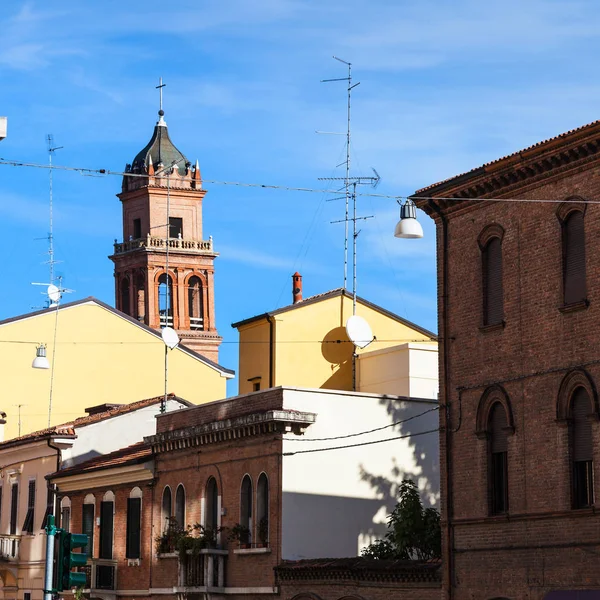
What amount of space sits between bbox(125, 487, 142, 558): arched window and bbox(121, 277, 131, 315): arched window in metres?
82.8

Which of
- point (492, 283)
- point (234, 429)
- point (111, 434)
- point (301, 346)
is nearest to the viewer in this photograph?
point (492, 283)

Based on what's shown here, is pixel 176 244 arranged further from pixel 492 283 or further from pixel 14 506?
pixel 492 283

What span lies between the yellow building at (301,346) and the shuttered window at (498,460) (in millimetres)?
17672

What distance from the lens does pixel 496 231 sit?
101ft

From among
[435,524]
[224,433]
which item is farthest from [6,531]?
[435,524]

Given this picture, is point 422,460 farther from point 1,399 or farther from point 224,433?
point 1,399

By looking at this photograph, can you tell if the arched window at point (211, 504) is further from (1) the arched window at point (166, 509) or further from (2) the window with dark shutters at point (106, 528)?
(2) the window with dark shutters at point (106, 528)

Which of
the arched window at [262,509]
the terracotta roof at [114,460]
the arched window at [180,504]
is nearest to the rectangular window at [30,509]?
the terracotta roof at [114,460]

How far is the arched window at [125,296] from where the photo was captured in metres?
124

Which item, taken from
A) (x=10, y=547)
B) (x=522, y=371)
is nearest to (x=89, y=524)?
(x=10, y=547)

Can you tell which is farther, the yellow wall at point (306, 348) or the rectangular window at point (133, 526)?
the yellow wall at point (306, 348)

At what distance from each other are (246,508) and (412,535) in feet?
16.4

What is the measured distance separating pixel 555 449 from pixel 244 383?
885 inches

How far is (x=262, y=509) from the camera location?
35.8 metres
